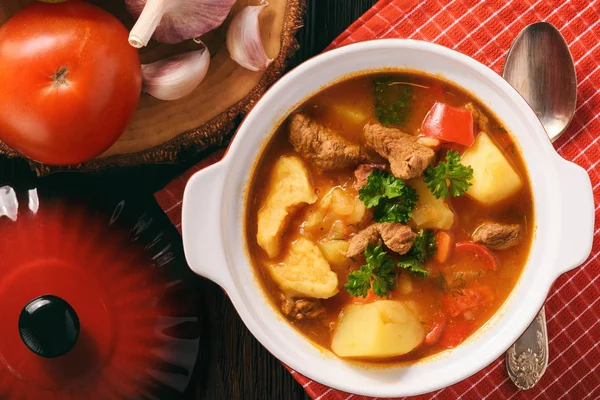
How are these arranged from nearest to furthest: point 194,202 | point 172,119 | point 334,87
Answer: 1. point 194,202
2. point 334,87
3. point 172,119

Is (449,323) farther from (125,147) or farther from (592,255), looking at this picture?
(125,147)

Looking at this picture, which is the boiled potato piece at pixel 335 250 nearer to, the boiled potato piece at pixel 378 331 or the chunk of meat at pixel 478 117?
the boiled potato piece at pixel 378 331

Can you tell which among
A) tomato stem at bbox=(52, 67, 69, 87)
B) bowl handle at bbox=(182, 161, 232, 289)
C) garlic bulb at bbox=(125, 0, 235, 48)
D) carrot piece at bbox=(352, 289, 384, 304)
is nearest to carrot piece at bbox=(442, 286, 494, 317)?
carrot piece at bbox=(352, 289, 384, 304)

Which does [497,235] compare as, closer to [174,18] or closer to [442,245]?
[442,245]

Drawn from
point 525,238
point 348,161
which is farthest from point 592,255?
point 348,161

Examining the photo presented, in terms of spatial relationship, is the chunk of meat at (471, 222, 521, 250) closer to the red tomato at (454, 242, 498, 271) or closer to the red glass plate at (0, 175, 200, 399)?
the red tomato at (454, 242, 498, 271)

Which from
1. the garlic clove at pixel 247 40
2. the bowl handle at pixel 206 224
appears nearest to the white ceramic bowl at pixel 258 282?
the bowl handle at pixel 206 224
